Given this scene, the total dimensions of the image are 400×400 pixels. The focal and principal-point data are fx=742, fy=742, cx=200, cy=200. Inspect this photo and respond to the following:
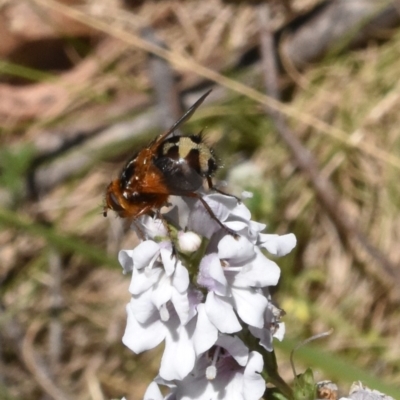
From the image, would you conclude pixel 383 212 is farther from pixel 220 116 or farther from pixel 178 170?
pixel 178 170


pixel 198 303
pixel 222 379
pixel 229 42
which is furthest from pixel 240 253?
pixel 229 42

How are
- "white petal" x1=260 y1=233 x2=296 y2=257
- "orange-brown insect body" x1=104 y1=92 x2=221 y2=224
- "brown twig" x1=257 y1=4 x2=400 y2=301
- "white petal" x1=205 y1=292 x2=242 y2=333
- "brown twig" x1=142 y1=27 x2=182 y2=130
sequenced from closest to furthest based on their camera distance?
1. "white petal" x1=205 y1=292 x2=242 y2=333
2. "white petal" x1=260 y1=233 x2=296 y2=257
3. "orange-brown insect body" x1=104 y1=92 x2=221 y2=224
4. "brown twig" x1=257 y1=4 x2=400 y2=301
5. "brown twig" x1=142 y1=27 x2=182 y2=130

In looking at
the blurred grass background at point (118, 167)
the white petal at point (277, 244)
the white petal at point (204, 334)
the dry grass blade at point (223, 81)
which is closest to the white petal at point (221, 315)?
the white petal at point (204, 334)

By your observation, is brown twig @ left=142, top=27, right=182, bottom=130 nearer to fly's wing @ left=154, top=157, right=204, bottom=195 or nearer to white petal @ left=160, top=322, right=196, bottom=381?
fly's wing @ left=154, top=157, right=204, bottom=195

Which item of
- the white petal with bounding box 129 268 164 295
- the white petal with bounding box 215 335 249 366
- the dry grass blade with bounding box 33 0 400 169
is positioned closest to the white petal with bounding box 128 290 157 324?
the white petal with bounding box 129 268 164 295

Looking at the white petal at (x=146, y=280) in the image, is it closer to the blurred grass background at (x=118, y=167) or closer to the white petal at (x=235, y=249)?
the white petal at (x=235, y=249)

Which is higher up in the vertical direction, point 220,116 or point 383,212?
point 220,116

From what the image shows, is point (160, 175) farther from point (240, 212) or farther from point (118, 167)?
point (118, 167)
